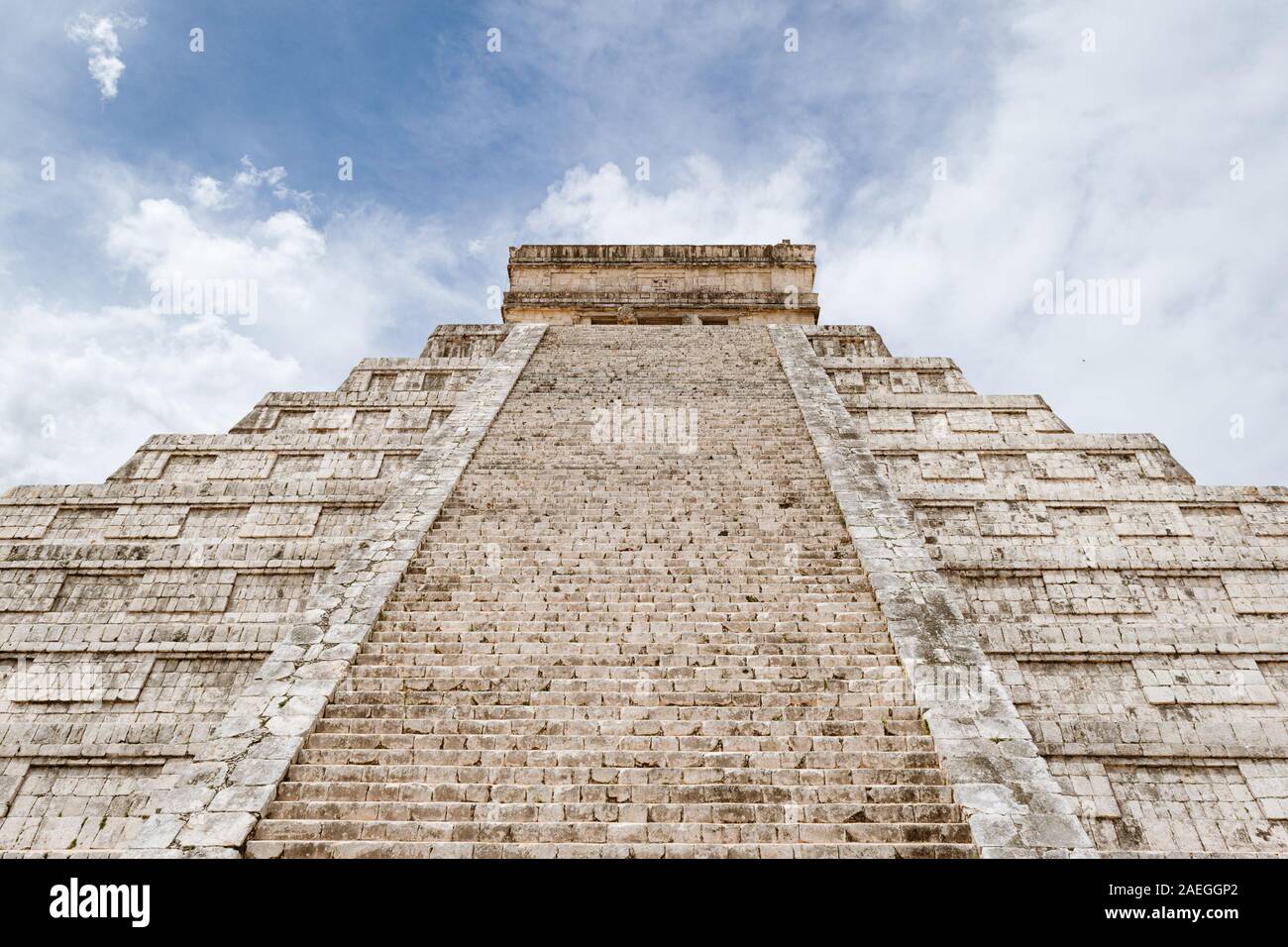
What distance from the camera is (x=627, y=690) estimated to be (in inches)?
218

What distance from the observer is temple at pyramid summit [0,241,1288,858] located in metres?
4.68

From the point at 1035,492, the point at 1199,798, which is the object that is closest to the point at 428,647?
the point at 1199,798

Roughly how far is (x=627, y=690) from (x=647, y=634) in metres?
0.66

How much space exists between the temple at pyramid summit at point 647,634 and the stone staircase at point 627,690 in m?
0.03

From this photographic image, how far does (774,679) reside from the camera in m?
5.61

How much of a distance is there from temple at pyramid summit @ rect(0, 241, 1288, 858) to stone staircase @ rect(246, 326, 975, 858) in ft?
0.09

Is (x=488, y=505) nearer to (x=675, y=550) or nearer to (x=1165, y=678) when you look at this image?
(x=675, y=550)

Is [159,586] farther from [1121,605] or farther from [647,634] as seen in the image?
[1121,605]

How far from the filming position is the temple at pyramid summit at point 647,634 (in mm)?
4676

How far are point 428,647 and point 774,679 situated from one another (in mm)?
2768

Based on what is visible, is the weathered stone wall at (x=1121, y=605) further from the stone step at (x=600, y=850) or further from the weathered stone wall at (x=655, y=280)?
the weathered stone wall at (x=655, y=280)

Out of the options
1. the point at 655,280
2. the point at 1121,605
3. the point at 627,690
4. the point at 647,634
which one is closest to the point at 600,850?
the point at 627,690

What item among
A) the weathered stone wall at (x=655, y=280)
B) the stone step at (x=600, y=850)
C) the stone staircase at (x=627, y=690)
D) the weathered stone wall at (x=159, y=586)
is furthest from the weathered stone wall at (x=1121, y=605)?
the weathered stone wall at (x=655, y=280)

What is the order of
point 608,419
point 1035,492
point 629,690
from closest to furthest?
→ point 629,690 < point 1035,492 < point 608,419
